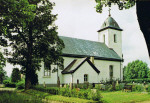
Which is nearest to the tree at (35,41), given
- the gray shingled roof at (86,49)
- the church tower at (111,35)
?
the gray shingled roof at (86,49)

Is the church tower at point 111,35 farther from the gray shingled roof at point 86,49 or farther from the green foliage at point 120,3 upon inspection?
the green foliage at point 120,3

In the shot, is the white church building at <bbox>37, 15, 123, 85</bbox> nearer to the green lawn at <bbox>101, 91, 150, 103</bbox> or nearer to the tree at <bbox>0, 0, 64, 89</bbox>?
the tree at <bbox>0, 0, 64, 89</bbox>

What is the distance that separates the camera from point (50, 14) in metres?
24.4

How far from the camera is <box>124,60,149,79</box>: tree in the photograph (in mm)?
80863

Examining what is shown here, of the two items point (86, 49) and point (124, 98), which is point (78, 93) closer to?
point (124, 98)

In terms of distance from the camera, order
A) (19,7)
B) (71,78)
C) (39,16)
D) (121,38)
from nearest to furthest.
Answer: (19,7) < (39,16) < (71,78) < (121,38)

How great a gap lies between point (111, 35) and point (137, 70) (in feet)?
158

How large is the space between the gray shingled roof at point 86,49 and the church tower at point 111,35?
1676 millimetres

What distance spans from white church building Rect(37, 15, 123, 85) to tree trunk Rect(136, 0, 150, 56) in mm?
22310

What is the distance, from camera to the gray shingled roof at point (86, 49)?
114 feet

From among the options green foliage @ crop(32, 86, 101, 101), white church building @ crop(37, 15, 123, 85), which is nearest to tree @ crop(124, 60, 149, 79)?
white church building @ crop(37, 15, 123, 85)

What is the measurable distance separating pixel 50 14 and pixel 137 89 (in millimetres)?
16152

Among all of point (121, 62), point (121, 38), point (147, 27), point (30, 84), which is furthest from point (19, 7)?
point (121, 38)

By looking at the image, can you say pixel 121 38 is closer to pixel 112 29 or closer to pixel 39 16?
pixel 112 29
